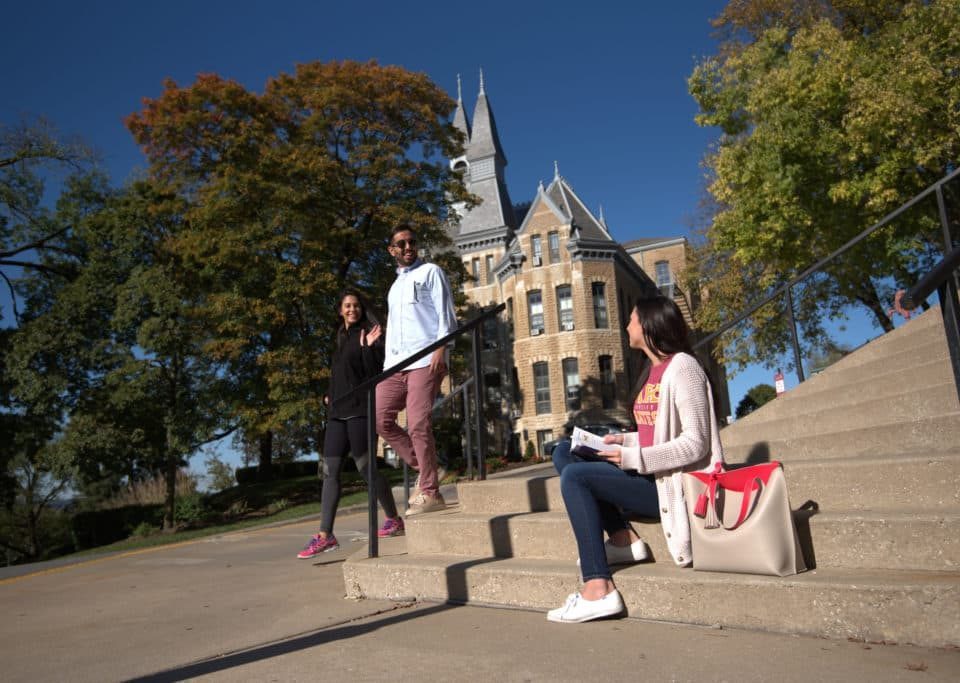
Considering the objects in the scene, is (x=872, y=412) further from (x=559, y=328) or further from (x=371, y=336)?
(x=559, y=328)

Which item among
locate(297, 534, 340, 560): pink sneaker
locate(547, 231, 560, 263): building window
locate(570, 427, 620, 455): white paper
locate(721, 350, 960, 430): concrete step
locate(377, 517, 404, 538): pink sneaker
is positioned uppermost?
locate(547, 231, 560, 263): building window

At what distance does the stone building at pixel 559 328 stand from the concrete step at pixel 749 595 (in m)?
33.4

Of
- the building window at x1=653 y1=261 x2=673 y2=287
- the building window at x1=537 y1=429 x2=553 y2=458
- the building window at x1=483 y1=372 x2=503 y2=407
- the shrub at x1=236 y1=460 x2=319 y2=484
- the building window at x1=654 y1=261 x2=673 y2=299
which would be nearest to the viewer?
the shrub at x1=236 y1=460 x2=319 y2=484

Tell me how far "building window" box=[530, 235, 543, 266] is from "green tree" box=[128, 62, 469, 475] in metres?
17.1

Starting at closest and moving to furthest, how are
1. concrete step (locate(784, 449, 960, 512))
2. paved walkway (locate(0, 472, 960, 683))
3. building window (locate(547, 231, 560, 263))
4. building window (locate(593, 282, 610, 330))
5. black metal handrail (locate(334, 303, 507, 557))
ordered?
paved walkway (locate(0, 472, 960, 683))
concrete step (locate(784, 449, 960, 512))
black metal handrail (locate(334, 303, 507, 557))
building window (locate(593, 282, 610, 330))
building window (locate(547, 231, 560, 263))

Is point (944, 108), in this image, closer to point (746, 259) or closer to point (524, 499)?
point (746, 259)

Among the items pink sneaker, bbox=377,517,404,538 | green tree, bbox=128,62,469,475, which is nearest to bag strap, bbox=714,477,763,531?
pink sneaker, bbox=377,517,404,538

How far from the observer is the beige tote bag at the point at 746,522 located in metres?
2.88

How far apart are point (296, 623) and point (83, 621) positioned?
1.64 m

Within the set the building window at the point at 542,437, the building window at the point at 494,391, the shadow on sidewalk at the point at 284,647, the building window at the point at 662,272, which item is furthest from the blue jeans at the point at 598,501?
the building window at the point at 662,272

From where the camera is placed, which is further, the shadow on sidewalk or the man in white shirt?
the man in white shirt

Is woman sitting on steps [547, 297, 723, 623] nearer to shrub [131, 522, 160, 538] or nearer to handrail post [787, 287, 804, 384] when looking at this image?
handrail post [787, 287, 804, 384]

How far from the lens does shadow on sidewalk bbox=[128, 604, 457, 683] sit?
9.82ft

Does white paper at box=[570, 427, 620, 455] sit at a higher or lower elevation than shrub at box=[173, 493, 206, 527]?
higher
